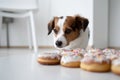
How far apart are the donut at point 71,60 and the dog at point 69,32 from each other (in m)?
0.35

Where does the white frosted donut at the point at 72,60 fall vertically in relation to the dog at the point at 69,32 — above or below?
below

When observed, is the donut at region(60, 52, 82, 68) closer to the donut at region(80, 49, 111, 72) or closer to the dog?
the donut at region(80, 49, 111, 72)

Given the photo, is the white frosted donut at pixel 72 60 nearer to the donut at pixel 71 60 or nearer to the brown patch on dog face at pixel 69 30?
the donut at pixel 71 60

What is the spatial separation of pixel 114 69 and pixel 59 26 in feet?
1.62

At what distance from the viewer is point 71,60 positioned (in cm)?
54

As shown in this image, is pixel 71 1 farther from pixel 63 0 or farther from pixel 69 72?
pixel 69 72

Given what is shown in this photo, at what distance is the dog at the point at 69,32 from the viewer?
0.91 meters

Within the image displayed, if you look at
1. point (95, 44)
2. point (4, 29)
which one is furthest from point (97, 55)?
point (4, 29)

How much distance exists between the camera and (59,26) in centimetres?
92

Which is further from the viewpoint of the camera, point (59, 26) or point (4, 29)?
point (4, 29)

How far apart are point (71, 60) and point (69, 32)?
395 millimetres

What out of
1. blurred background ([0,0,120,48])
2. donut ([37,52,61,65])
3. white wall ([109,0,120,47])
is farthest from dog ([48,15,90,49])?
white wall ([109,0,120,47])

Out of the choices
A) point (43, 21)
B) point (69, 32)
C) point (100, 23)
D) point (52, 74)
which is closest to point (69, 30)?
point (69, 32)

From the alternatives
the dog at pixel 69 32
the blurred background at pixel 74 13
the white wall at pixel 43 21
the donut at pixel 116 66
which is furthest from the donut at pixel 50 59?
the white wall at pixel 43 21
